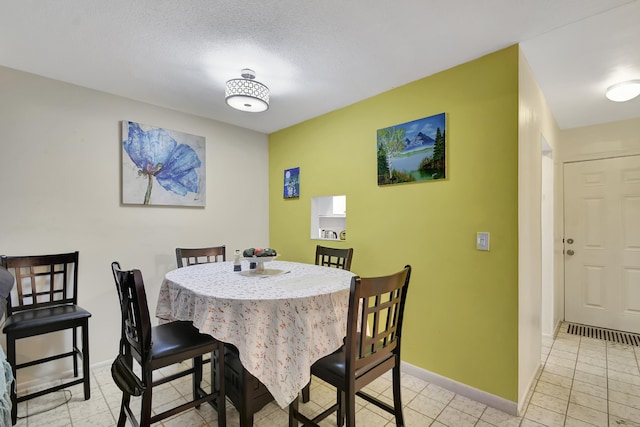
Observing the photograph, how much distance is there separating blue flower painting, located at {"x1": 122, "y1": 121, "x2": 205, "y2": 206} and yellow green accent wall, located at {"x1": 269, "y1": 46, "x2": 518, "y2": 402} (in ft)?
5.25

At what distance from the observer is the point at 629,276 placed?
331 cm

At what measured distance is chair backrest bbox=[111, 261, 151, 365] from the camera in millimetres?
1462

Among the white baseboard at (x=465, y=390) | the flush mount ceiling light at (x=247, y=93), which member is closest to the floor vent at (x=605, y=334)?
the white baseboard at (x=465, y=390)

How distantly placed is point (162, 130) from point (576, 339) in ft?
15.9

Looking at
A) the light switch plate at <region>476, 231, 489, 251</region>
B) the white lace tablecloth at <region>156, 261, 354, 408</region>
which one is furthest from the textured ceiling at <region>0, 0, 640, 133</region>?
A: the white lace tablecloth at <region>156, 261, 354, 408</region>

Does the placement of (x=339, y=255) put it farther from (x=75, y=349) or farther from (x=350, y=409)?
(x=75, y=349)

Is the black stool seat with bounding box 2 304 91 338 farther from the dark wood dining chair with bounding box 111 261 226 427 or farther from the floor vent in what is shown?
the floor vent

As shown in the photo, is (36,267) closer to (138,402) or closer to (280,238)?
(138,402)

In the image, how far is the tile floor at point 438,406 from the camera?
1.89m

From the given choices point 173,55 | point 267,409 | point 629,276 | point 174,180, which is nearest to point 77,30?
point 173,55

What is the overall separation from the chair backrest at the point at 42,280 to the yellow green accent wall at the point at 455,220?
7.86 ft

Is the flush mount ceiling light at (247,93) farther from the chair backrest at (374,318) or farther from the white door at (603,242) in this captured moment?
the white door at (603,242)

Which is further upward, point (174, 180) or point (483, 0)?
point (483, 0)

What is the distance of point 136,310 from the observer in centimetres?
149
